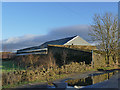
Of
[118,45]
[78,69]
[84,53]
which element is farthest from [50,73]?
[118,45]

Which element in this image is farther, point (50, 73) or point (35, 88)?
point (50, 73)

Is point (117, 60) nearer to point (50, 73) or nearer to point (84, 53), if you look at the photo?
point (84, 53)

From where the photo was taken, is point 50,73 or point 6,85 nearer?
point 6,85

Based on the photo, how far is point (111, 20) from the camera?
18562 mm

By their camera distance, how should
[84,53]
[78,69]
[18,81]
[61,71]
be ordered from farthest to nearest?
1. [84,53]
2. [78,69]
3. [61,71]
4. [18,81]

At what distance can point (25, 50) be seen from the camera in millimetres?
34188

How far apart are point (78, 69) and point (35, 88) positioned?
6.43 metres

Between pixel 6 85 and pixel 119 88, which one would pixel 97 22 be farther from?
pixel 6 85

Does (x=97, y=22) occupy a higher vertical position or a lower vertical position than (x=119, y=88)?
higher

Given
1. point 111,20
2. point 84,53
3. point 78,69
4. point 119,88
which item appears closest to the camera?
point 119,88

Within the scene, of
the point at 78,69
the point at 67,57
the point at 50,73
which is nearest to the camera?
the point at 50,73

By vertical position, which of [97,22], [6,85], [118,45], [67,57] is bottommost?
[6,85]

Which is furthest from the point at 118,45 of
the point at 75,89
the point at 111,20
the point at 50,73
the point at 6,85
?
the point at 6,85

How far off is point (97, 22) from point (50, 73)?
509 inches
